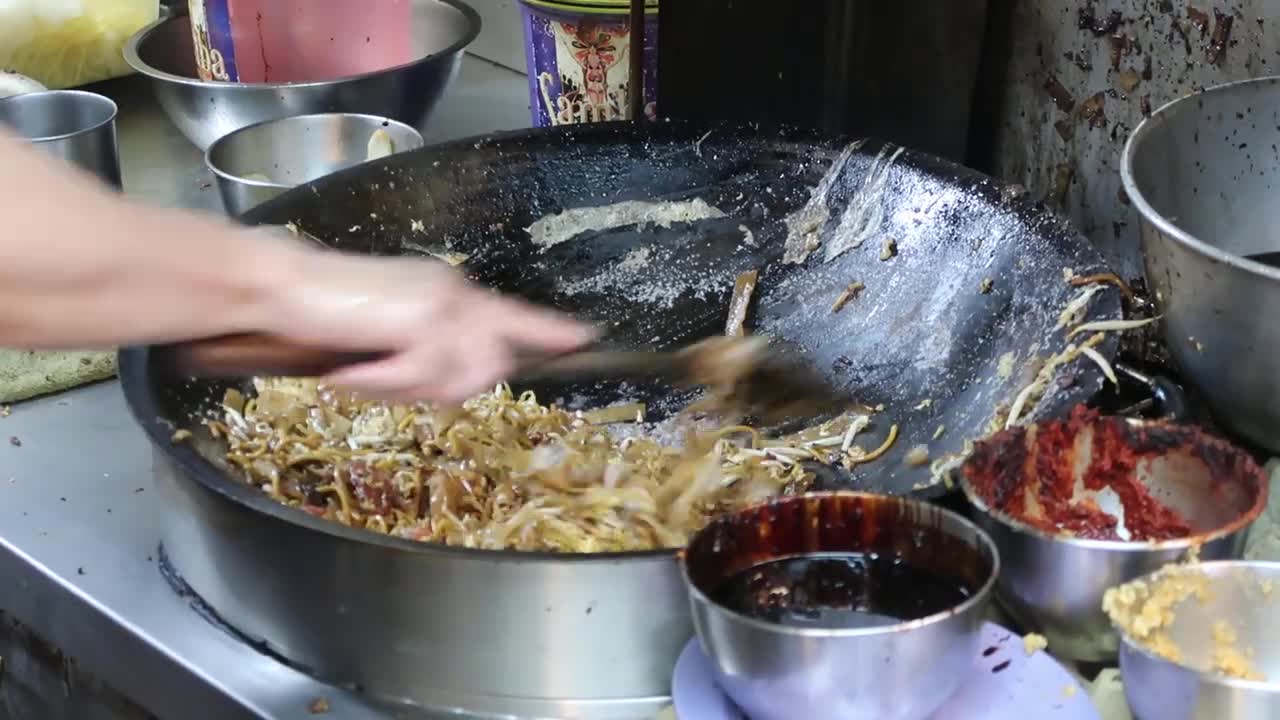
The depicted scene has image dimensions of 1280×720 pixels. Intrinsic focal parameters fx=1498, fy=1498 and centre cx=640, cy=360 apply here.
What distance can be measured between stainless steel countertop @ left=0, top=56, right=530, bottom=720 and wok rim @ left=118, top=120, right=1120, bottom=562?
17cm

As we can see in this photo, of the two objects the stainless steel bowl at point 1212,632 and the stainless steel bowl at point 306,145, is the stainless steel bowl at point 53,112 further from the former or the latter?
the stainless steel bowl at point 1212,632

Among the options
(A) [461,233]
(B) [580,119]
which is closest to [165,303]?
(A) [461,233]

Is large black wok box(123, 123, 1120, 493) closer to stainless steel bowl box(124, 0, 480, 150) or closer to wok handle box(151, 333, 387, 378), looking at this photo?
wok handle box(151, 333, 387, 378)

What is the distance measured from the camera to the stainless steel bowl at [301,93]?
202cm

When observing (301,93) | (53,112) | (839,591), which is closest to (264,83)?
(301,93)

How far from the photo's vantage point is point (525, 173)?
166 cm

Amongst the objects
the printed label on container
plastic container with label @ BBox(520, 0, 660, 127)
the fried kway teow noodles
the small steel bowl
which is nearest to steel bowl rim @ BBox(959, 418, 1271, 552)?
the small steel bowl

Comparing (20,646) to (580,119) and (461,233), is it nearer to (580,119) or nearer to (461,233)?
(461,233)

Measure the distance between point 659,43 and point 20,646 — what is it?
37.1 inches

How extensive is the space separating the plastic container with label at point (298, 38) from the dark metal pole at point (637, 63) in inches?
22.2

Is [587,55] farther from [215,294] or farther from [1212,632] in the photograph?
[1212,632]

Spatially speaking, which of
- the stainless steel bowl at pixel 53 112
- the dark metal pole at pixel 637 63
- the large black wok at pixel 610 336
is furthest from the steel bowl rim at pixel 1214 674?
the stainless steel bowl at pixel 53 112

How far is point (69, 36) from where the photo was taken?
2.25 meters

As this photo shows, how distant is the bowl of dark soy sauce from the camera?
2.93 feet
